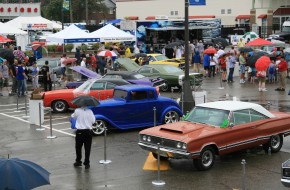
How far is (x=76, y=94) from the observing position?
20609 millimetres

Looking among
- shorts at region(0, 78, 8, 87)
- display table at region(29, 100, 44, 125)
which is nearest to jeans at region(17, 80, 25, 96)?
shorts at region(0, 78, 8, 87)

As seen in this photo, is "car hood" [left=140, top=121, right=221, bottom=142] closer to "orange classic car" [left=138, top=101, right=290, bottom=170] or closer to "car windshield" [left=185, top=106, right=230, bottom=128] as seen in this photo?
"orange classic car" [left=138, top=101, right=290, bottom=170]

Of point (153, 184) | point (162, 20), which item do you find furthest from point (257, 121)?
point (162, 20)

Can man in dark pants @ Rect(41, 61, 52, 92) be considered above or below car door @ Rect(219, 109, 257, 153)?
above

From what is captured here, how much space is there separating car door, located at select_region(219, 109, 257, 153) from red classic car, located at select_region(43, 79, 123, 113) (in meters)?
7.84

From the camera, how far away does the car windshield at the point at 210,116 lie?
12992mm

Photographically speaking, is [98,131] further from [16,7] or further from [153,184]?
[16,7]

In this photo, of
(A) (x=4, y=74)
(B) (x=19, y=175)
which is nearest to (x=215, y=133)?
(B) (x=19, y=175)

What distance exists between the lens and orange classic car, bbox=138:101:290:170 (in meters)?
12.2

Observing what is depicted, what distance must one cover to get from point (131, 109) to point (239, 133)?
15.2 ft

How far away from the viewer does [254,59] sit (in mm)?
28781

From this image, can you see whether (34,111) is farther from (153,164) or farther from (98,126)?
(153,164)

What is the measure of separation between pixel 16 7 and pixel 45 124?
5485 cm

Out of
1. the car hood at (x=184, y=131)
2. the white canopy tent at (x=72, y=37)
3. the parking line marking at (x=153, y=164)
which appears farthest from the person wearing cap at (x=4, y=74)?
the car hood at (x=184, y=131)
